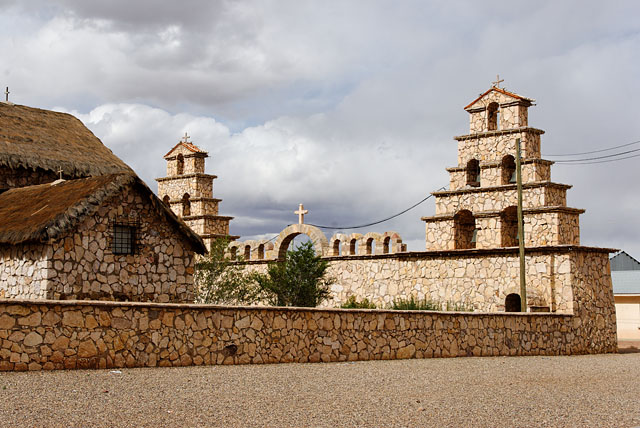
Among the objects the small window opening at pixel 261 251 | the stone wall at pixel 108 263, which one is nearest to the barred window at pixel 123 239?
the stone wall at pixel 108 263

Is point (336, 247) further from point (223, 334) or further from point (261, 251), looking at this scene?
point (223, 334)

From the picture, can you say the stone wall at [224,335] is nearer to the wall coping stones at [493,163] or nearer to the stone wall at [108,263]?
the stone wall at [108,263]

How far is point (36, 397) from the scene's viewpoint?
1007 cm

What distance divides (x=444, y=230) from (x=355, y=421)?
20602 millimetres

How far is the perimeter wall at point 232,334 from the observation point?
13.0 meters

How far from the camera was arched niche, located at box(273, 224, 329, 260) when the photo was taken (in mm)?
33281

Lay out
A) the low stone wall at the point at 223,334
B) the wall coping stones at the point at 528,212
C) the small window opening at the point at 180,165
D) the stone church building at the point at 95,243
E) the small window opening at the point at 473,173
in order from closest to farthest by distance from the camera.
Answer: the low stone wall at the point at 223,334 → the stone church building at the point at 95,243 → the wall coping stones at the point at 528,212 → the small window opening at the point at 473,173 → the small window opening at the point at 180,165

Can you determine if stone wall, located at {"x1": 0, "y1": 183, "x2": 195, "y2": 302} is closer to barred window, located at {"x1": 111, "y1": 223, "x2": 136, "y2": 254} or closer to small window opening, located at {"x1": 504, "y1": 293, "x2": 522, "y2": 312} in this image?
barred window, located at {"x1": 111, "y1": 223, "x2": 136, "y2": 254}

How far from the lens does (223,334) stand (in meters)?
15.4

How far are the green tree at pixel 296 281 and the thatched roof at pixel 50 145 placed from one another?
7.43 meters

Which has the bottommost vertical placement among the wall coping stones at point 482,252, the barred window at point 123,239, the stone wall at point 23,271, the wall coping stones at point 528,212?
the stone wall at point 23,271

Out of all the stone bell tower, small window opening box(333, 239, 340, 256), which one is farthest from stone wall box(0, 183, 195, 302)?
the stone bell tower

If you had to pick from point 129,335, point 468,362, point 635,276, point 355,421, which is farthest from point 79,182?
point 635,276

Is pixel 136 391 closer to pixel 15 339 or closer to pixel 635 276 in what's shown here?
pixel 15 339
